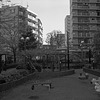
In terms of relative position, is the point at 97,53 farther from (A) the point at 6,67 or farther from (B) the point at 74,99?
(B) the point at 74,99

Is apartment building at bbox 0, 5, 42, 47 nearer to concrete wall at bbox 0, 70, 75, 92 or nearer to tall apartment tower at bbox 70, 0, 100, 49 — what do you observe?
concrete wall at bbox 0, 70, 75, 92

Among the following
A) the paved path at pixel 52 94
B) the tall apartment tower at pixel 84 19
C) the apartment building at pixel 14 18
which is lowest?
the paved path at pixel 52 94

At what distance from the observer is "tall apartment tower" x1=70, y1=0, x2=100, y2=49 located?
59719 mm

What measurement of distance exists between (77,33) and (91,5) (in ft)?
32.7

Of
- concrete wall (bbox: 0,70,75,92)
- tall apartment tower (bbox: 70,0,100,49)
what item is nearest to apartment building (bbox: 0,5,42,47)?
concrete wall (bbox: 0,70,75,92)

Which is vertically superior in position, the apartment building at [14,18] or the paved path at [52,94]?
the apartment building at [14,18]

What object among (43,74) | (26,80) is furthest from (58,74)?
(26,80)

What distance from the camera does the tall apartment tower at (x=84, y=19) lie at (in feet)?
196

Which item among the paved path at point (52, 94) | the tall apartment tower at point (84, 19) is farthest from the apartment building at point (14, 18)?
the tall apartment tower at point (84, 19)

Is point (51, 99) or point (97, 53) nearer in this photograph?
point (51, 99)

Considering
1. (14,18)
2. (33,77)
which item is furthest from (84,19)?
(33,77)

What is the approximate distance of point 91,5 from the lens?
201ft

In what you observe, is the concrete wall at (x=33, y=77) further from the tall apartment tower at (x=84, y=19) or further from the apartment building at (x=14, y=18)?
the tall apartment tower at (x=84, y=19)

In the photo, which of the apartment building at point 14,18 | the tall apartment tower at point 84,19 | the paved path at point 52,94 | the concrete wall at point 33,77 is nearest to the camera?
the paved path at point 52,94
